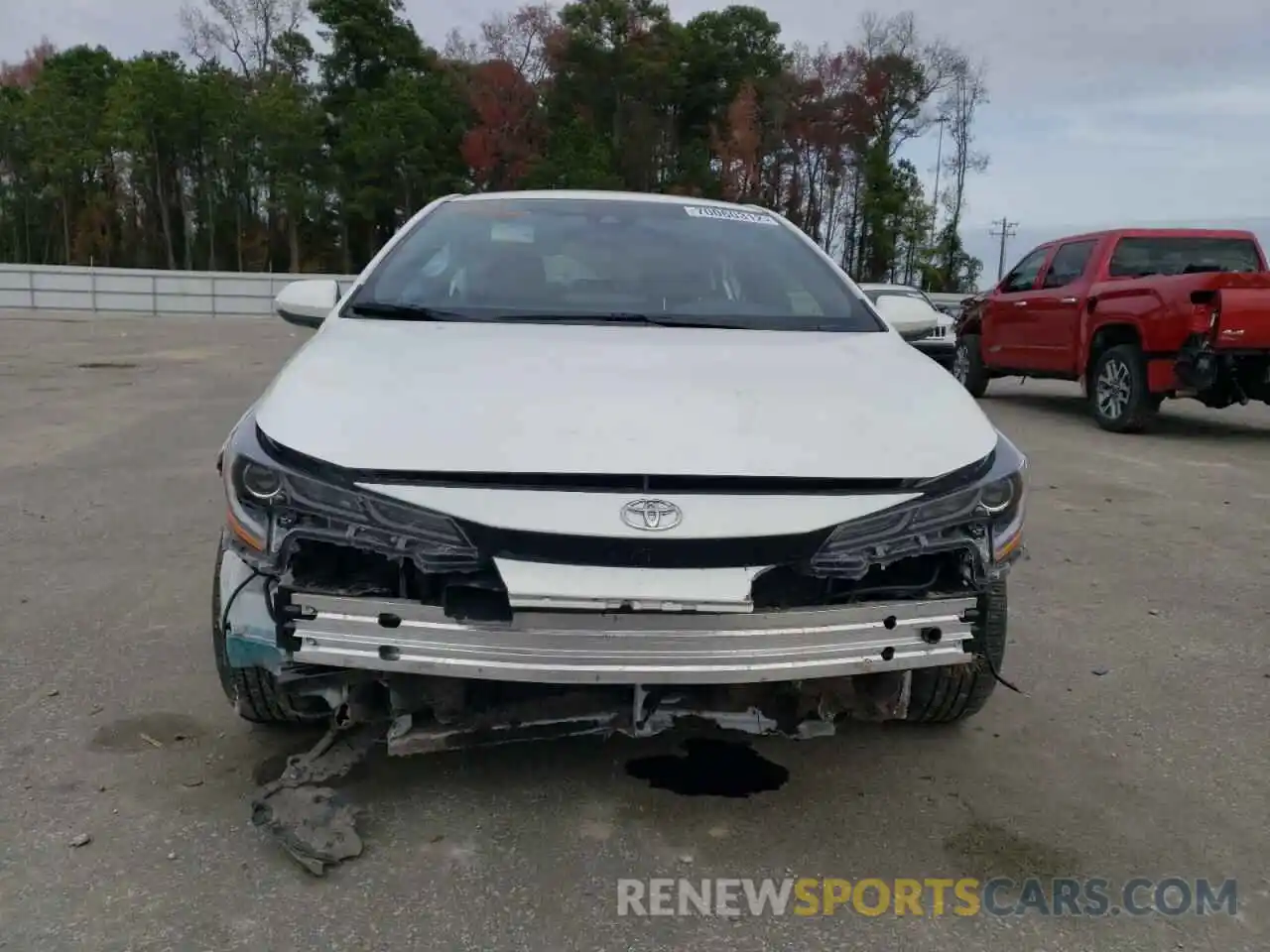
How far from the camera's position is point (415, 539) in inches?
87.6

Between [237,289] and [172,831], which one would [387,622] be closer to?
[172,831]

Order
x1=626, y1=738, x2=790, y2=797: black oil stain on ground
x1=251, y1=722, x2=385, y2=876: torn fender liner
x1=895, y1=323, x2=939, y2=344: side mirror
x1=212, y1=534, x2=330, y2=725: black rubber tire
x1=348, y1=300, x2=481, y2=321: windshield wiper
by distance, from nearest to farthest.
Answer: x1=251, y1=722, x2=385, y2=876: torn fender liner
x1=212, y1=534, x2=330, y2=725: black rubber tire
x1=626, y1=738, x2=790, y2=797: black oil stain on ground
x1=348, y1=300, x2=481, y2=321: windshield wiper
x1=895, y1=323, x2=939, y2=344: side mirror

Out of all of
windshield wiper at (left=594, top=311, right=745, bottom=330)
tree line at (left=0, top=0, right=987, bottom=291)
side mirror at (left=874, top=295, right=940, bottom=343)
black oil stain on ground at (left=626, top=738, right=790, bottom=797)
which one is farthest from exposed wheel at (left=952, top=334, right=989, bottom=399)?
tree line at (left=0, top=0, right=987, bottom=291)

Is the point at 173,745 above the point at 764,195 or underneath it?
underneath

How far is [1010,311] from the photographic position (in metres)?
11.0

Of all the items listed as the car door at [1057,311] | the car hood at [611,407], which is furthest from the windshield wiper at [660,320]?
the car door at [1057,311]

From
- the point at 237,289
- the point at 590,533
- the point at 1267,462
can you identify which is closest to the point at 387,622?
the point at 590,533

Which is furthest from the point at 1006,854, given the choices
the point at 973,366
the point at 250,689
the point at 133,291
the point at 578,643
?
the point at 133,291

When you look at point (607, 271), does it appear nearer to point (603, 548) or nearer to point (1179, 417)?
point (603, 548)

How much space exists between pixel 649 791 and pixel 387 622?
2.99ft

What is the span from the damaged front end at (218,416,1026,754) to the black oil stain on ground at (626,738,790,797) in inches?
13.5

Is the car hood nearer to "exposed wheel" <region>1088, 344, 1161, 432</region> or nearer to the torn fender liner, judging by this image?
the torn fender liner

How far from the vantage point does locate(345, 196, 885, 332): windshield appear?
3.31 m

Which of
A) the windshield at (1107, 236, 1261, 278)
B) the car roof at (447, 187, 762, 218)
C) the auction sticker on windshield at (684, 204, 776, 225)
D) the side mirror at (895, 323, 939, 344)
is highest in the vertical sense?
the windshield at (1107, 236, 1261, 278)
